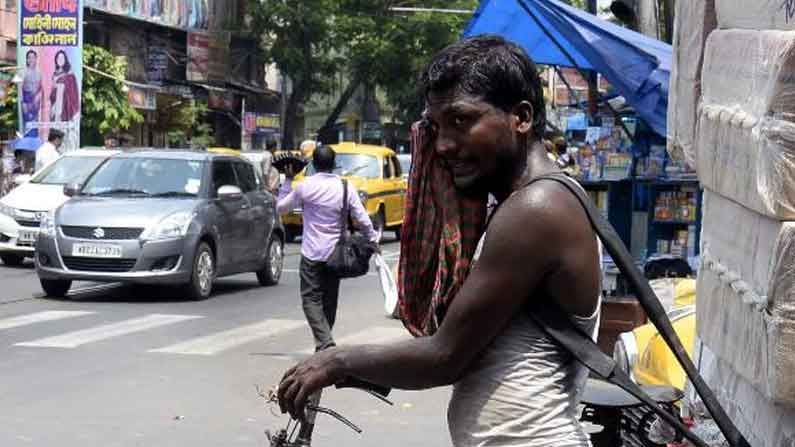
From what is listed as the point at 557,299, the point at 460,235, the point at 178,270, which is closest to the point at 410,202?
the point at 460,235

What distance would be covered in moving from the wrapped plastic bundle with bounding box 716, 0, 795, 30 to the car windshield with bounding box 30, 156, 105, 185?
1621 cm

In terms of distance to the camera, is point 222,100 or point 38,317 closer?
point 38,317

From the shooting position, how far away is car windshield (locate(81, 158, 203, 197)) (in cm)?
1591

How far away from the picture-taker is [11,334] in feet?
39.9

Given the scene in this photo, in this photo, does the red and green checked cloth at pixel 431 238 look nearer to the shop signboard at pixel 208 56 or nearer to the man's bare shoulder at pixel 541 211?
the man's bare shoulder at pixel 541 211

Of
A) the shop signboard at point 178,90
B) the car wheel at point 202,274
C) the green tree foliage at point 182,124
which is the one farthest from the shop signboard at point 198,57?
the car wheel at point 202,274

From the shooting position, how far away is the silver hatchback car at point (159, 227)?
581 inches

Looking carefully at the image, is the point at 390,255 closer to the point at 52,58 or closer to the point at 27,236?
the point at 27,236

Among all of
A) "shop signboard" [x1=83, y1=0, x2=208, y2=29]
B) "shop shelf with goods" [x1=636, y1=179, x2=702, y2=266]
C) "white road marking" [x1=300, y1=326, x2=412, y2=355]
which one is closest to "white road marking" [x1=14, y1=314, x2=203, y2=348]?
"white road marking" [x1=300, y1=326, x2=412, y2=355]

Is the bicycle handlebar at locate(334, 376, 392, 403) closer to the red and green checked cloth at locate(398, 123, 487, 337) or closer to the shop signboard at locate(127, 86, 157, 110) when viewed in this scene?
the red and green checked cloth at locate(398, 123, 487, 337)

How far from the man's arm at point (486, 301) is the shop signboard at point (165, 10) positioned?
121ft

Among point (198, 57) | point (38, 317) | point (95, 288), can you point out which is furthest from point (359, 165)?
point (198, 57)

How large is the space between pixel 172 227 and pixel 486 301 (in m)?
12.6

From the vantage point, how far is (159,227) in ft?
49.1
